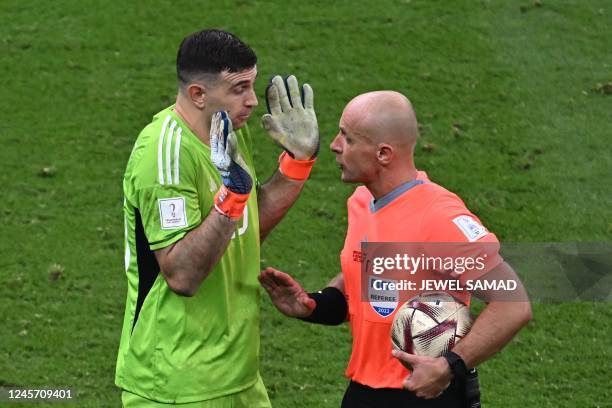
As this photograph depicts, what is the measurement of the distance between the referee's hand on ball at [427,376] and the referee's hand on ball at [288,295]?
78 cm

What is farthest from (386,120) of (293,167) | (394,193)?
(293,167)

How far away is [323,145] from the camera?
1077cm

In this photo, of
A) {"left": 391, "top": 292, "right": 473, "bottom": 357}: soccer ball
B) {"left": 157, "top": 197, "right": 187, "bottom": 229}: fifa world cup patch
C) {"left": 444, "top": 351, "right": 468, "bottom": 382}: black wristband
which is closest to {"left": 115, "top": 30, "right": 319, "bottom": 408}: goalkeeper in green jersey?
{"left": 157, "top": 197, "right": 187, "bottom": 229}: fifa world cup patch

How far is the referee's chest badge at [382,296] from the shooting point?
5.11 metres

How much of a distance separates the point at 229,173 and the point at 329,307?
96 cm

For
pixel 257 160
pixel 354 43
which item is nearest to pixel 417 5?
pixel 354 43

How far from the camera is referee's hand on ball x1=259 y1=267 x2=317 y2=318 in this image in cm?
545

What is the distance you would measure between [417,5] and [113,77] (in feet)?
10.6

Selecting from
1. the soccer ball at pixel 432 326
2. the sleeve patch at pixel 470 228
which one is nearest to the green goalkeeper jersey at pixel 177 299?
the soccer ball at pixel 432 326

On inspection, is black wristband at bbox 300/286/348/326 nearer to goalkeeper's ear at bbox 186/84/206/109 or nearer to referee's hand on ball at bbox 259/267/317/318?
referee's hand on ball at bbox 259/267/317/318

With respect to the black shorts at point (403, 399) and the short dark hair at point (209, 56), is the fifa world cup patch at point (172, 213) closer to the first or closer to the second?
the short dark hair at point (209, 56)

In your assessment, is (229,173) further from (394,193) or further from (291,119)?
(291,119)

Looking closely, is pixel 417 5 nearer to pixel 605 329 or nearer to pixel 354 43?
pixel 354 43

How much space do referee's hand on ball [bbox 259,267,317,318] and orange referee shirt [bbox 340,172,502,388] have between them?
226 mm
